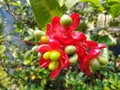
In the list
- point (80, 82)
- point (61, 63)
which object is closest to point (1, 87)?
point (80, 82)

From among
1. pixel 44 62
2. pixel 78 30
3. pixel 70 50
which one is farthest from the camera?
pixel 78 30

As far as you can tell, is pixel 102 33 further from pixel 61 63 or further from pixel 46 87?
pixel 46 87

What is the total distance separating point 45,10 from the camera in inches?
37.9

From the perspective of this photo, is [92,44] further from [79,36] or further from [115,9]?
[115,9]

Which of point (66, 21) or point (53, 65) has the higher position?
point (66, 21)

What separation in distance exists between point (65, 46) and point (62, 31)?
44 millimetres

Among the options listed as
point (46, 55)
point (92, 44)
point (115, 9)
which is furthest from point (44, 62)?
point (115, 9)

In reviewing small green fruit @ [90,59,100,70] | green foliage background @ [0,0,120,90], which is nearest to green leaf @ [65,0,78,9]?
green foliage background @ [0,0,120,90]

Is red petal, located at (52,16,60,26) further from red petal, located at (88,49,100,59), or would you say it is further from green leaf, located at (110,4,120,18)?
green leaf, located at (110,4,120,18)

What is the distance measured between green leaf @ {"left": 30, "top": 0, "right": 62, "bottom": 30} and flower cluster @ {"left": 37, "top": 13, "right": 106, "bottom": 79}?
40mm

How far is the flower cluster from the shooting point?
881 mm

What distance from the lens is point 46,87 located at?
314 cm

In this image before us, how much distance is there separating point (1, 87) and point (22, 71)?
0.83 ft

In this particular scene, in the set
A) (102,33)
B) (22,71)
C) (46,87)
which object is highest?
(102,33)
